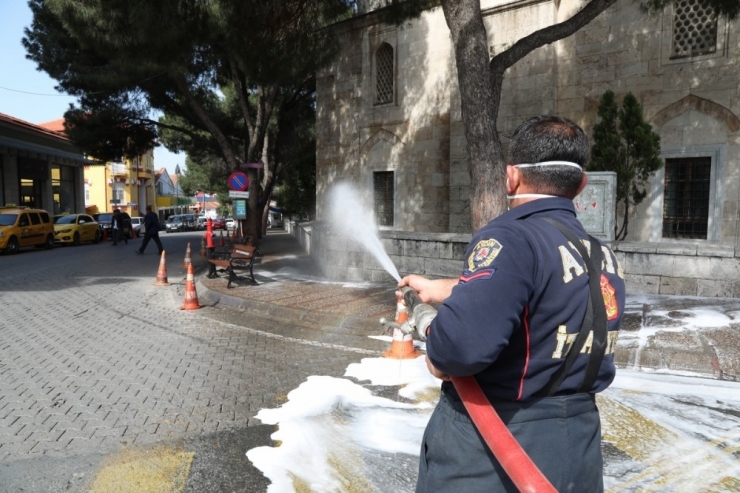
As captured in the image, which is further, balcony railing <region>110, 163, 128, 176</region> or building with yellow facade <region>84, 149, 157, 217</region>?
balcony railing <region>110, 163, 128, 176</region>

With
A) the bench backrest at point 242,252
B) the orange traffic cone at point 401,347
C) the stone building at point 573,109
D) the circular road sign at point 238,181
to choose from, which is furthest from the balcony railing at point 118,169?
the orange traffic cone at point 401,347

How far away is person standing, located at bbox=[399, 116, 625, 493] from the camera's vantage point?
147cm

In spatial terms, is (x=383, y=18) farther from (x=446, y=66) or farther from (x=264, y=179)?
(x=264, y=179)

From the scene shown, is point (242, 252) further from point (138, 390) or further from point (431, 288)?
point (431, 288)

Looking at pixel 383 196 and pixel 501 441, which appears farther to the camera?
pixel 383 196

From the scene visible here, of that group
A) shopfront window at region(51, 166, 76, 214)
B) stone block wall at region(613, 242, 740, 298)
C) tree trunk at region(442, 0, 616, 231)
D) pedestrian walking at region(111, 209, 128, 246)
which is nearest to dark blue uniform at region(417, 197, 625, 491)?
tree trunk at region(442, 0, 616, 231)

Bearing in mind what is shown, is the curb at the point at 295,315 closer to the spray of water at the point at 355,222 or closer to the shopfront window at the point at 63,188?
the spray of water at the point at 355,222

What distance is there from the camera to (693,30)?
12.2 metres

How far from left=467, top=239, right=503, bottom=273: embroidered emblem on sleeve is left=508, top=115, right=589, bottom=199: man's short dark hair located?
30 cm

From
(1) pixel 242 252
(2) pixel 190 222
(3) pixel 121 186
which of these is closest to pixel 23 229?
(1) pixel 242 252

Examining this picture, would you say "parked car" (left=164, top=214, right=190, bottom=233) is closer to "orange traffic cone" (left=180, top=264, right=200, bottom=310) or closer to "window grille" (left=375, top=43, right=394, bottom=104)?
"window grille" (left=375, top=43, right=394, bottom=104)

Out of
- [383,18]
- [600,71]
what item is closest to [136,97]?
[383,18]

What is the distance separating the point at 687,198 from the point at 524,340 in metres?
13.1

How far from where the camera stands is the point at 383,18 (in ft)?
40.2
